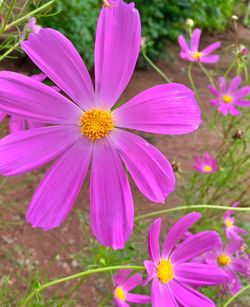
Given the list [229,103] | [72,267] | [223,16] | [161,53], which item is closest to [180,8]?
[161,53]

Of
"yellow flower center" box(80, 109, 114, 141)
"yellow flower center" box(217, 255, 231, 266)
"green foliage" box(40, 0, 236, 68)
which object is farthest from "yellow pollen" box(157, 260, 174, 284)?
"green foliage" box(40, 0, 236, 68)

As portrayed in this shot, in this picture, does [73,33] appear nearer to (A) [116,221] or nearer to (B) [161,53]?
(B) [161,53]

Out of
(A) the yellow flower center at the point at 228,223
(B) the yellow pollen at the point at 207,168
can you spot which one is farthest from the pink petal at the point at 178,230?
(B) the yellow pollen at the point at 207,168

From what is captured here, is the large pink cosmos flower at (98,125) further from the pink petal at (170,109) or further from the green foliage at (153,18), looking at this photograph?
the green foliage at (153,18)

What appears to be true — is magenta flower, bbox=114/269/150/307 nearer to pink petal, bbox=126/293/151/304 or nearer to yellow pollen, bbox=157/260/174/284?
pink petal, bbox=126/293/151/304

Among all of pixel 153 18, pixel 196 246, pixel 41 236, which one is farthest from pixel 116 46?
pixel 153 18

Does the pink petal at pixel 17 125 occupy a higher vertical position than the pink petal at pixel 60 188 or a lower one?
lower
